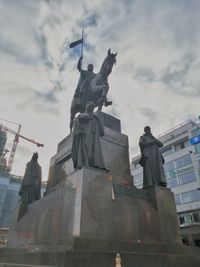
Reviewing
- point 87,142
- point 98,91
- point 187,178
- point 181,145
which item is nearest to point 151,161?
point 87,142

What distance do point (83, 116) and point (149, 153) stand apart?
3.49 m

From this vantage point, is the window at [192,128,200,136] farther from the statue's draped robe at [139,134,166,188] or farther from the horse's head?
the statue's draped robe at [139,134,166,188]

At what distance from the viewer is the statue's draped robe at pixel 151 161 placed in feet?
30.5

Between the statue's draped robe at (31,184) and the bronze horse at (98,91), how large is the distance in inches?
132

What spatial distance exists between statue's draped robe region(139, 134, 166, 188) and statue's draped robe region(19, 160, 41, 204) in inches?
229

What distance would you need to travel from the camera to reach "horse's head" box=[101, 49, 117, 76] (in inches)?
511

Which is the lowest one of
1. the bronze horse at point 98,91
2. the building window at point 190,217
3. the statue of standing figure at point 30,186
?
the statue of standing figure at point 30,186

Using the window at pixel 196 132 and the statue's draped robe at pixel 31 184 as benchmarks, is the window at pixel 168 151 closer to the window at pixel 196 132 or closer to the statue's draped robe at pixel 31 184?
the window at pixel 196 132

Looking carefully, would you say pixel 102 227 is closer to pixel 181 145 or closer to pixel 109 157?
pixel 109 157

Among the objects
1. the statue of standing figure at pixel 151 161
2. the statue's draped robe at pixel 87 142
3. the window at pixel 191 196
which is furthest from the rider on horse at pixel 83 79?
the window at pixel 191 196

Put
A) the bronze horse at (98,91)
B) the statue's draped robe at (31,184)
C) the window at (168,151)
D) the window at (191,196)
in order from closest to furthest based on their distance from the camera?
the statue's draped robe at (31,184) → the bronze horse at (98,91) → the window at (191,196) → the window at (168,151)

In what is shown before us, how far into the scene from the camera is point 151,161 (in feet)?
32.3

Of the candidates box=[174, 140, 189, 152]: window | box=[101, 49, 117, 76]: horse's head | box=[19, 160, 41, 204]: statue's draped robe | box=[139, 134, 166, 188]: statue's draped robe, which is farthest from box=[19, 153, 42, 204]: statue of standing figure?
box=[174, 140, 189, 152]: window

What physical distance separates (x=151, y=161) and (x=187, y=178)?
122 feet
